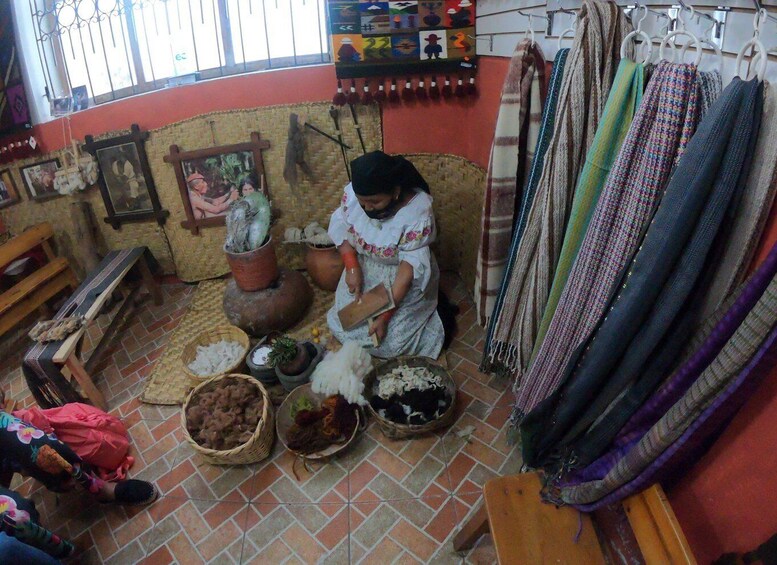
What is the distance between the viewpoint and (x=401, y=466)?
7.14 feet

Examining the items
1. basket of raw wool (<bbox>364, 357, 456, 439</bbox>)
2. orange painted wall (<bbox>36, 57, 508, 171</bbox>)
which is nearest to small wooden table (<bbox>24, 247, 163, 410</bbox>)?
orange painted wall (<bbox>36, 57, 508, 171</bbox>)

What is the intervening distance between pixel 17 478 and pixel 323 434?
1.58m

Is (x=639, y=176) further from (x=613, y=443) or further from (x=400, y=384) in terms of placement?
(x=400, y=384)

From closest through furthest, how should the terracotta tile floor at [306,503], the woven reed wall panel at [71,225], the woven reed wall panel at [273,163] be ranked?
the terracotta tile floor at [306,503]
the woven reed wall panel at [273,163]
the woven reed wall panel at [71,225]

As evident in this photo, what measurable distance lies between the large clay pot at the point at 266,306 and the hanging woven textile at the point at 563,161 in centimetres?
147

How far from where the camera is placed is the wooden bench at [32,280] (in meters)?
3.01

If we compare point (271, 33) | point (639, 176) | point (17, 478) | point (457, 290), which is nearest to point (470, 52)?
point (271, 33)

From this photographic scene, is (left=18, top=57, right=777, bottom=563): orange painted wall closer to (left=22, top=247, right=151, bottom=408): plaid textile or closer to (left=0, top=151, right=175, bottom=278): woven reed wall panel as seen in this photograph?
(left=0, top=151, right=175, bottom=278): woven reed wall panel

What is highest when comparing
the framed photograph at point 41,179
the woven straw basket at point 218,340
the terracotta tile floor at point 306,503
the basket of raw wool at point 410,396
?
the framed photograph at point 41,179

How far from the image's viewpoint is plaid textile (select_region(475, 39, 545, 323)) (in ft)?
5.60

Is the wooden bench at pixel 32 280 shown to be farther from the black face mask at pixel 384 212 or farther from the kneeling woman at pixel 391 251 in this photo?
the black face mask at pixel 384 212

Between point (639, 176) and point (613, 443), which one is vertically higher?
point (639, 176)

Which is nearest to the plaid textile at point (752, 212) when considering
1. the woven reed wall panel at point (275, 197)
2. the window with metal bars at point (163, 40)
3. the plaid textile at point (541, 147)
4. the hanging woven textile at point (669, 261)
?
the hanging woven textile at point (669, 261)

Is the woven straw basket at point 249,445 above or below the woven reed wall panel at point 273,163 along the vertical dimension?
below
